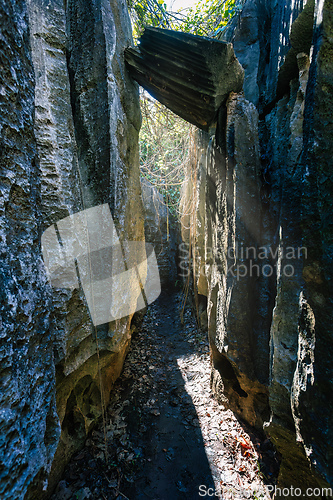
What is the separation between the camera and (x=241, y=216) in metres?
2.64

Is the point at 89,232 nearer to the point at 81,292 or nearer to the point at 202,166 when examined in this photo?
the point at 81,292

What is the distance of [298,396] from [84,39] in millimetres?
4392

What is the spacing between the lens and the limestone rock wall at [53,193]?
1.02m

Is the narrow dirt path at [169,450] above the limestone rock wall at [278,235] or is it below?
below

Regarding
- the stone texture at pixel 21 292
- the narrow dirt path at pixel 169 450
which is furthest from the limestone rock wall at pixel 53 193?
the narrow dirt path at pixel 169 450

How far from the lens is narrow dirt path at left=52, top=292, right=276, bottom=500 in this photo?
→ 238 cm

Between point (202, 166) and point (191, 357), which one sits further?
point (202, 166)

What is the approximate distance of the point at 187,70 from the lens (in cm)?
287

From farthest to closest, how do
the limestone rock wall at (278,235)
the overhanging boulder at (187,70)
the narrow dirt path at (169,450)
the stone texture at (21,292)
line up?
1. the overhanging boulder at (187,70)
2. the narrow dirt path at (169,450)
3. the limestone rock wall at (278,235)
4. the stone texture at (21,292)

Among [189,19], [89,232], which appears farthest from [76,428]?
[189,19]

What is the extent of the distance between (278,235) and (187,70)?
229 centimetres

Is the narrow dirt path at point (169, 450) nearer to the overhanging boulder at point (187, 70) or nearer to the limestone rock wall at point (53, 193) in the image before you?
the limestone rock wall at point (53, 193)

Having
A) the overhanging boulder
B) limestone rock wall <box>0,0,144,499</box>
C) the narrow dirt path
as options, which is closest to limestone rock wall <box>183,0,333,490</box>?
the overhanging boulder

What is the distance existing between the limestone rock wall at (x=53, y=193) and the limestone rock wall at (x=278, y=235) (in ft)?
4.67
